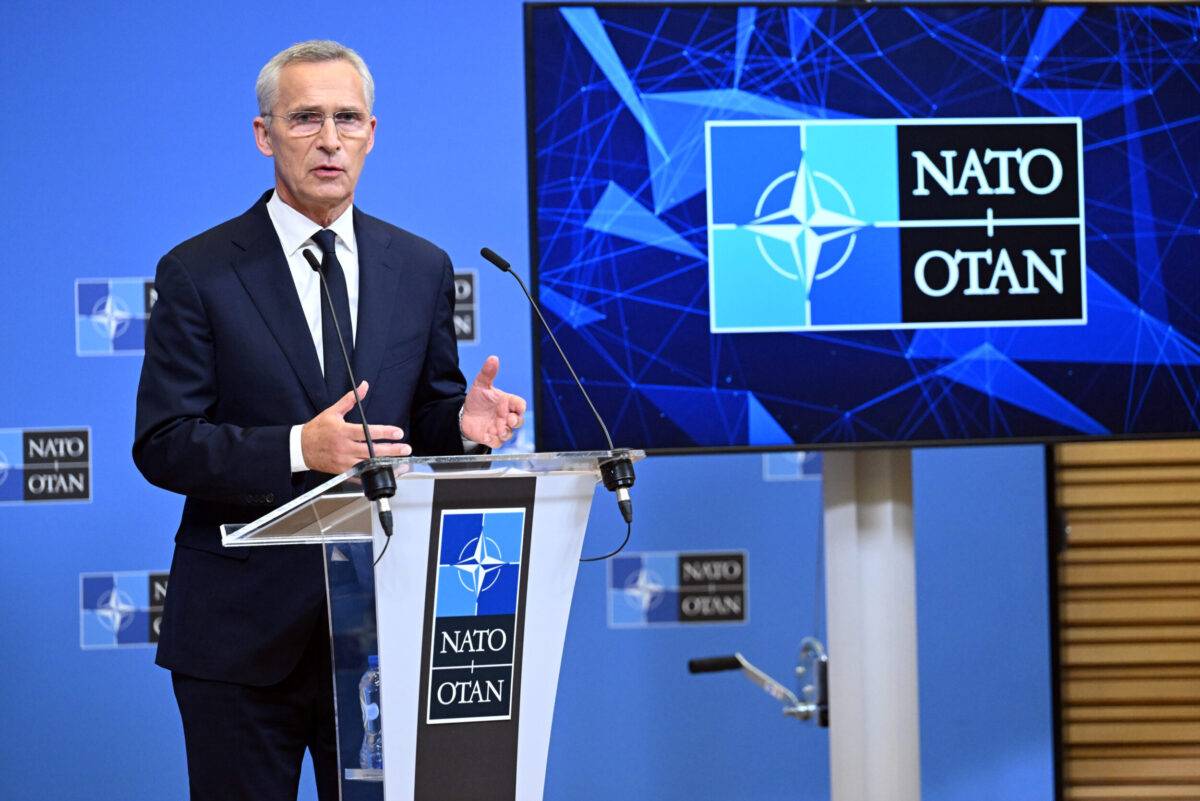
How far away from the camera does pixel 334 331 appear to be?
241 centimetres

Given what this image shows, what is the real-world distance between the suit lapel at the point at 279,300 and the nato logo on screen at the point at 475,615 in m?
0.59

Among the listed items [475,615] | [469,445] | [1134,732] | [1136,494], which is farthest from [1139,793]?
[475,615]

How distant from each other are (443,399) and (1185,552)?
3.09 metres

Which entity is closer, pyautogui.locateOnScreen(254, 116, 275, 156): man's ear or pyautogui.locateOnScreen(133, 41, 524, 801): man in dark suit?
pyautogui.locateOnScreen(133, 41, 524, 801): man in dark suit

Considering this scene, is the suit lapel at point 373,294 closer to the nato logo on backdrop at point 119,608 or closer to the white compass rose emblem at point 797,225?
the white compass rose emblem at point 797,225

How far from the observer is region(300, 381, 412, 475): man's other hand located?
6.41ft

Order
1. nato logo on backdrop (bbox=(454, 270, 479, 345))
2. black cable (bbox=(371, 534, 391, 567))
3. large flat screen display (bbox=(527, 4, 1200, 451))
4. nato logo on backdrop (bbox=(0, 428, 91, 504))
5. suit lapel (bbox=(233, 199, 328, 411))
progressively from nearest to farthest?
1. black cable (bbox=(371, 534, 391, 567))
2. suit lapel (bbox=(233, 199, 328, 411))
3. large flat screen display (bbox=(527, 4, 1200, 451))
4. nato logo on backdrop (bbox=(0, 428, 91, 504))
5. nato logo on backdrop (bbox=(454, 270, 479, 345))

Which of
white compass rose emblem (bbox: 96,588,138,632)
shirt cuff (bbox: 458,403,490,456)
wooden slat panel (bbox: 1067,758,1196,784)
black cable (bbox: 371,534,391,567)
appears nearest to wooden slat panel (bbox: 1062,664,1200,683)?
wooden slat panel (bbox: 1067,758,1196,784)

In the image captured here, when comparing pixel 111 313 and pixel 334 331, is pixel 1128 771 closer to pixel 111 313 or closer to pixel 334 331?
pixel 334 331

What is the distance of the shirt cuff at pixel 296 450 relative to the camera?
212 cm

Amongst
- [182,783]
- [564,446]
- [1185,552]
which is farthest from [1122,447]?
[182,783]

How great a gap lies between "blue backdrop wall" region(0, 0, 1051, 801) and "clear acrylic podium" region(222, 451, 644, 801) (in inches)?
89.7

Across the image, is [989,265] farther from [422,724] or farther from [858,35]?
[422,724]

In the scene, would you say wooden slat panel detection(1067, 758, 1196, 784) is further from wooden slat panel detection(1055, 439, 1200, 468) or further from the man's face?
the man's face
